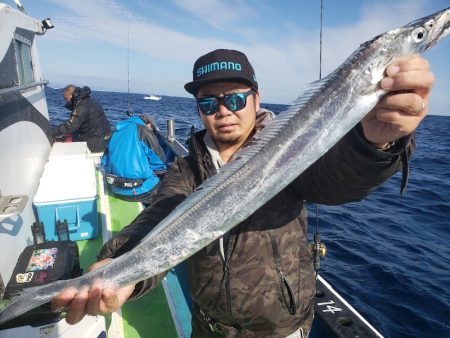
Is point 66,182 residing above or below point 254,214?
below

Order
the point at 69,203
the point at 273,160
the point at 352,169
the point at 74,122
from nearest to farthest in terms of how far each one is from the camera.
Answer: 1. the point at 273,160
2. the point at 352,169
3. the point at 69,203
4. the point at 74,122

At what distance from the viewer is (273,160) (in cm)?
170

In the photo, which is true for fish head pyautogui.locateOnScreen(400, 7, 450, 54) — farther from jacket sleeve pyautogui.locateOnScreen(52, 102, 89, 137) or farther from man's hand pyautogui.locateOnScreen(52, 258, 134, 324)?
jacket sleeve pyautogui.locateOnScreen(52, 102, 89, 137)

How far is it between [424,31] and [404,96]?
42 centimetres

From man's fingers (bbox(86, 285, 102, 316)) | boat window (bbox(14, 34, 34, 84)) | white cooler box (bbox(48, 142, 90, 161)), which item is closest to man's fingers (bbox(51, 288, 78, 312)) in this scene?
man's fingers (bbox(86, 285, 102, 316))

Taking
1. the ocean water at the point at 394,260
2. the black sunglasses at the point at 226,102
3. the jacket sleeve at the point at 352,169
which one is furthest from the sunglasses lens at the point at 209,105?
the ocean water at the point at 394,260

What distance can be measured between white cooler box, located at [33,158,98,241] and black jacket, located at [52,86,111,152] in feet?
12.2

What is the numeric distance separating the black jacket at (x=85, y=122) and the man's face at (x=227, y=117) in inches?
275

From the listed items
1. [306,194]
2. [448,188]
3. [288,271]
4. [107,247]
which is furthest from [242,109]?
[448,188]

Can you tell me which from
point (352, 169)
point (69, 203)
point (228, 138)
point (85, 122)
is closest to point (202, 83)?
point (228, 138)

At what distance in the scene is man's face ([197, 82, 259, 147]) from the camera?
7.80 ft

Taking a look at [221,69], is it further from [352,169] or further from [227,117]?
[352,169]

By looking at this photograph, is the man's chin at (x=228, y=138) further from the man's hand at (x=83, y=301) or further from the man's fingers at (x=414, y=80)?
the man's hand at (x=83, y=301)

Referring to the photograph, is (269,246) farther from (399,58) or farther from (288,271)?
(399,58)
